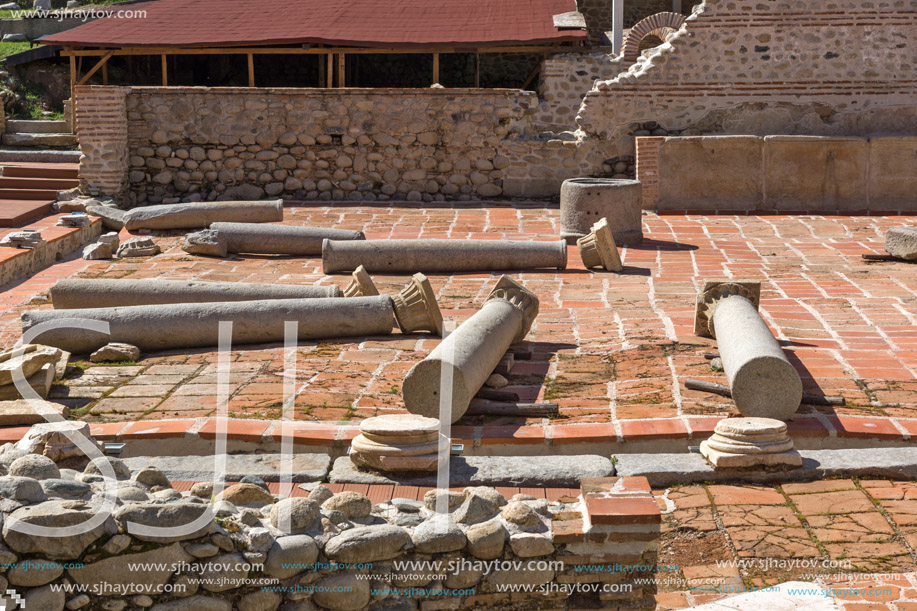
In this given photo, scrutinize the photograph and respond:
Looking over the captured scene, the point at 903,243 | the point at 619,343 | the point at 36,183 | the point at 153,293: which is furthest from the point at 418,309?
the point at 36,183

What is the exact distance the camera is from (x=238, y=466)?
523 cm

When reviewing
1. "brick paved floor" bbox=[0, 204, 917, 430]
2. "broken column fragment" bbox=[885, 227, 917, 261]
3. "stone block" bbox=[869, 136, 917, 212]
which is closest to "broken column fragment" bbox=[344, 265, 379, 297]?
"brick paved floor" bbox=[0, 204, 917, 430]

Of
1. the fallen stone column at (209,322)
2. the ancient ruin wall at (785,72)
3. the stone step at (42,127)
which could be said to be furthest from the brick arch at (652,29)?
the fallen stone column at (209,322)

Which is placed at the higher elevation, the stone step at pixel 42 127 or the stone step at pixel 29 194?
the stone step at pixel 42 127

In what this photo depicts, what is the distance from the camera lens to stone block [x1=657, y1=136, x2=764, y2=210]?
13602mm

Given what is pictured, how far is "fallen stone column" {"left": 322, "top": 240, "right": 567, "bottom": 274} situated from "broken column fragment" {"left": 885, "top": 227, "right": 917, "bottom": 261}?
3.35 m

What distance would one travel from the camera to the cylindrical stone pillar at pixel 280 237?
11086mm

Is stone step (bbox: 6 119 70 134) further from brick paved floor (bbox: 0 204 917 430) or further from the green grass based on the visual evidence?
brick paved floor (bbox: 0 204 917 430)

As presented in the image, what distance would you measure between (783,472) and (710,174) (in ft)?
30.0

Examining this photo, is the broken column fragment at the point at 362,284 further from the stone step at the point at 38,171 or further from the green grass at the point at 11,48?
the green grass at the point at 11,48

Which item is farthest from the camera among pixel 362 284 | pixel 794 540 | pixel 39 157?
pixel 39 157

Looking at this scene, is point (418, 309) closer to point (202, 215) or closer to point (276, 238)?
point (276, 238)

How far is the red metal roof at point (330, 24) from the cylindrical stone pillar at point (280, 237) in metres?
7.05

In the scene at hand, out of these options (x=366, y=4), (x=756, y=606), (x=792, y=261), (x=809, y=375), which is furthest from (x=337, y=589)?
(x=366, y=4)
